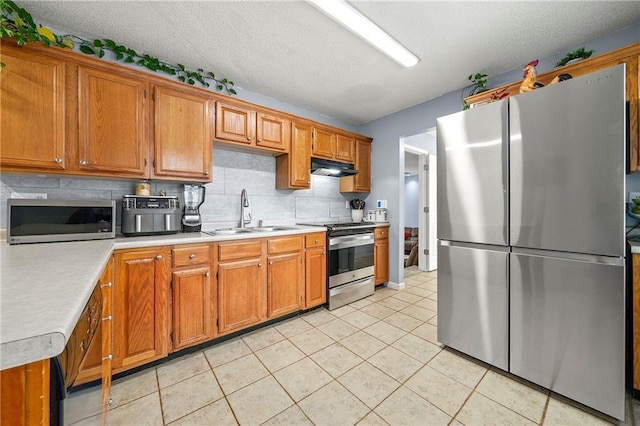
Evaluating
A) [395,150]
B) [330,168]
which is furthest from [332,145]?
[395,150]

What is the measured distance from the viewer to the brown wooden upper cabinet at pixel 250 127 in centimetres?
255

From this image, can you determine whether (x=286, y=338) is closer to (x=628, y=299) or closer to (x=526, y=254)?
(x=526, y=254)

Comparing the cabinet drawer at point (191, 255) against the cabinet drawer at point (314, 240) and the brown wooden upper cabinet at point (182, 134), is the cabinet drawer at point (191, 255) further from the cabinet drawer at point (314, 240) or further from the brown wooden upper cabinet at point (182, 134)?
the cabinet drawer at point (314, 240)

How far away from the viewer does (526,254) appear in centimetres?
173

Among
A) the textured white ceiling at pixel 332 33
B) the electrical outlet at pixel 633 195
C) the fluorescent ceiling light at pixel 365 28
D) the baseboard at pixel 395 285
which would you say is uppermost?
the textured white ceiling at pixel 332 33

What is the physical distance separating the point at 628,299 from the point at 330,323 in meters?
2.30

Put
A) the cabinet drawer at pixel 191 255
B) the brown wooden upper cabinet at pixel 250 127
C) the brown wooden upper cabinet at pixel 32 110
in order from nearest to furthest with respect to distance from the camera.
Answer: the brown wooden upper cabinet at pixel 32 110, the cabinet drawer at pixel 191 255, the brown wooden upper cabinet at pixel 250 127

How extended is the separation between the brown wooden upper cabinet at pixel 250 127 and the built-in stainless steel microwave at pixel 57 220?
1.19 meters

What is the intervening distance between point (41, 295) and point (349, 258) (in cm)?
281

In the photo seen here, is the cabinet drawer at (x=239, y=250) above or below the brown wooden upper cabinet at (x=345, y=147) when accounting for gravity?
below

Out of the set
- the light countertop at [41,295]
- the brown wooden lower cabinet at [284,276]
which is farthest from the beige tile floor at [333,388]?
the light countertop at [41,295]

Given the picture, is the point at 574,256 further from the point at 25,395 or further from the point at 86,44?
the point at 86,44

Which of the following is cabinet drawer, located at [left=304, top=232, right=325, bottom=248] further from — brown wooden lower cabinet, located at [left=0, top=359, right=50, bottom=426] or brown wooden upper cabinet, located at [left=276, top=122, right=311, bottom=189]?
brown wooden lower cabinet, located at [left=0, top=359, right=50, bottom=426]

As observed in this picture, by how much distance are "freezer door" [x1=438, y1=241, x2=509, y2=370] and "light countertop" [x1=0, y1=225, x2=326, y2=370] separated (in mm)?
2265
